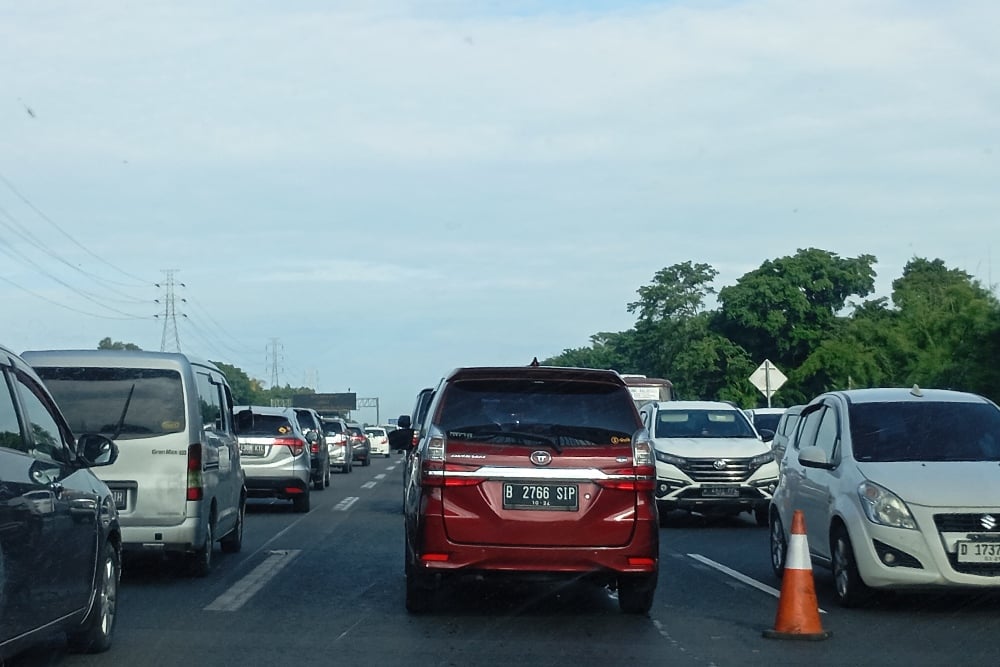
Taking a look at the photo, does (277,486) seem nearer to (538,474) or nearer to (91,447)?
(538,474)

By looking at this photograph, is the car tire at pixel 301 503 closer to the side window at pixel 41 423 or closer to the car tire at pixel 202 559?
the car tire at pixel 202 559

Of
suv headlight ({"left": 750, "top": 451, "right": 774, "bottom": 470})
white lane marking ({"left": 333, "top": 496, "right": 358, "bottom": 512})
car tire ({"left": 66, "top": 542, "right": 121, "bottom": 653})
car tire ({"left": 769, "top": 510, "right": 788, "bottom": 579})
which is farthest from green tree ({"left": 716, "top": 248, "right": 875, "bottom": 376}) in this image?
car tire ({"left": 66, "top": 542, "right": 121, "bottom": 653})

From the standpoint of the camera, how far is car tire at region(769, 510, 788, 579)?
13117mm

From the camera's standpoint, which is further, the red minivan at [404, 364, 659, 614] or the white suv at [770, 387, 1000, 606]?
the white suv at [770, 387, 1000, 606]

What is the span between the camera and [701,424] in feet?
71.1

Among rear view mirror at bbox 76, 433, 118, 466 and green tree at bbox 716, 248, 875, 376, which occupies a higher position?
green tree at bbox 716, 248, 875, 376

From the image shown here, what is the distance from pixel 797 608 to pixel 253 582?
534cm

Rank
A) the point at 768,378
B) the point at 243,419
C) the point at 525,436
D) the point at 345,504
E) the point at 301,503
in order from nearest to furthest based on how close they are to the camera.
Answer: the point at 525,436
the point at 243,419
the point at 301,503
the point at 345,504
the point at 768,378

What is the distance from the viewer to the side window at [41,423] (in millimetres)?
7789

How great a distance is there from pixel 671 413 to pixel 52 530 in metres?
15.3

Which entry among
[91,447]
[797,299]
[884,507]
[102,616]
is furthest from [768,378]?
[797,299]

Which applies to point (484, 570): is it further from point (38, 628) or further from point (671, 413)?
point (671, 413)

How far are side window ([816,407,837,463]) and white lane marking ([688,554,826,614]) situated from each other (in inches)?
49.6

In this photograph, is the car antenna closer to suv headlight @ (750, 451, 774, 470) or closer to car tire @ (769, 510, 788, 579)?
car tire @ (769, 510, 788, 579)
